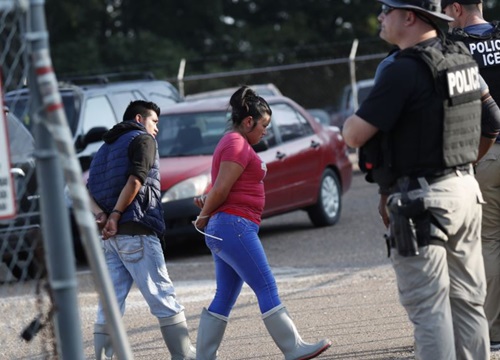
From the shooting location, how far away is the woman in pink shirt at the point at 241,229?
20.7 ft

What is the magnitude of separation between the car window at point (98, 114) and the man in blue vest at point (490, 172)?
7.39 meters

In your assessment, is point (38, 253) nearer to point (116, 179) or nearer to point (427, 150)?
point (116, 179)

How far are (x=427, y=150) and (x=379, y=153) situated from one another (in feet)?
0.71

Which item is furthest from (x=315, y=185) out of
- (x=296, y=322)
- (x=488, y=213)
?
(x=488, y=213)

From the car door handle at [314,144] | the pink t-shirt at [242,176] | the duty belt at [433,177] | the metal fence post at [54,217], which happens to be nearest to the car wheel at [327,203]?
the car door handle at [314,144]

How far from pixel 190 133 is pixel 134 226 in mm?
5806

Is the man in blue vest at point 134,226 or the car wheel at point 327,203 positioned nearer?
the man in blue vest at point 134,226

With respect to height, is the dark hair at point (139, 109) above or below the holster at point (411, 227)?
above

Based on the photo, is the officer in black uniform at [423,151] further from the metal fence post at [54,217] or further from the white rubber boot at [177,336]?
the white rubber boot at [177,336]

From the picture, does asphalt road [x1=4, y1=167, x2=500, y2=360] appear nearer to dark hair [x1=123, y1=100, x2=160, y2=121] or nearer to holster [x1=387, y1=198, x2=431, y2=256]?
dark hair [x1=123, y1=100, x2=160, y2=121]

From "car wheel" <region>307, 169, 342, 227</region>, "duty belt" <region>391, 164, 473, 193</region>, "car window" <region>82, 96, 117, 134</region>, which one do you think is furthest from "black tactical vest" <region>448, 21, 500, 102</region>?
"car window" <region>82, 96, 117, 134</region>

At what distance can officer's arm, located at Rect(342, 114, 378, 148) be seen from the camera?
486 centimetres

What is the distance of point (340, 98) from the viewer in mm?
→ 32969

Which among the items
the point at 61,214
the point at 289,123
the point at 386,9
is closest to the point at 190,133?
the point at 289,123
